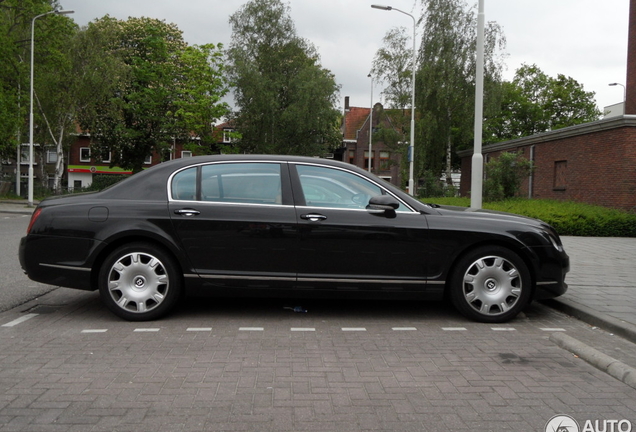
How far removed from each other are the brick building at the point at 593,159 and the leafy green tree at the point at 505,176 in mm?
2122

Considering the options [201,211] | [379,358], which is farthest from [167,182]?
[379,358]

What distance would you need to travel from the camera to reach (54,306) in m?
6.28

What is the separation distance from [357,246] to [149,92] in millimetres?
38308

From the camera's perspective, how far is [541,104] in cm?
5216

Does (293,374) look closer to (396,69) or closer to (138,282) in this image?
(138,282)

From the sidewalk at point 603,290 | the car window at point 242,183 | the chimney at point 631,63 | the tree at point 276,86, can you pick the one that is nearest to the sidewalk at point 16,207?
the tree at point 276,86

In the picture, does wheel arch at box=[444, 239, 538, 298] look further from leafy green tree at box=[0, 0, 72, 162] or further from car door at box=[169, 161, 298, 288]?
leafy green tree at box=[0, 0, 72, 162]

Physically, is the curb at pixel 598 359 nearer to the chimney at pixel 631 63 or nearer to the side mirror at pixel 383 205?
the side mirror at pixel 383 205

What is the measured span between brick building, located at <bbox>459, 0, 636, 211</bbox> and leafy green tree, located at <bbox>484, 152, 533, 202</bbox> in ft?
6.96

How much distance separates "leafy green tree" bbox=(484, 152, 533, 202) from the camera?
71.4 feet

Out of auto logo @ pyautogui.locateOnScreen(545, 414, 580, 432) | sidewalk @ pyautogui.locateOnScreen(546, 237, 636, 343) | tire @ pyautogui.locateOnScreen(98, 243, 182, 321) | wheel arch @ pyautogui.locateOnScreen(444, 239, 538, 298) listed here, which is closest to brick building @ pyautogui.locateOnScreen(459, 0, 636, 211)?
sidewalk @ pyautogui.locateOnScreen(546, 237, 636, 343)

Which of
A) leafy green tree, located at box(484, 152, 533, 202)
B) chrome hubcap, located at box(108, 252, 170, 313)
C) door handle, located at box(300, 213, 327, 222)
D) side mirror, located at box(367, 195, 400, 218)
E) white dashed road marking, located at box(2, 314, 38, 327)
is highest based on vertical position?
leafy green tree, located at box(484, 152, 533, 202)

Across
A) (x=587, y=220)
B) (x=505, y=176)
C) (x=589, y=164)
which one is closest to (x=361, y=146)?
(x=505, y=176)

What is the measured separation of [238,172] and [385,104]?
126 feet
